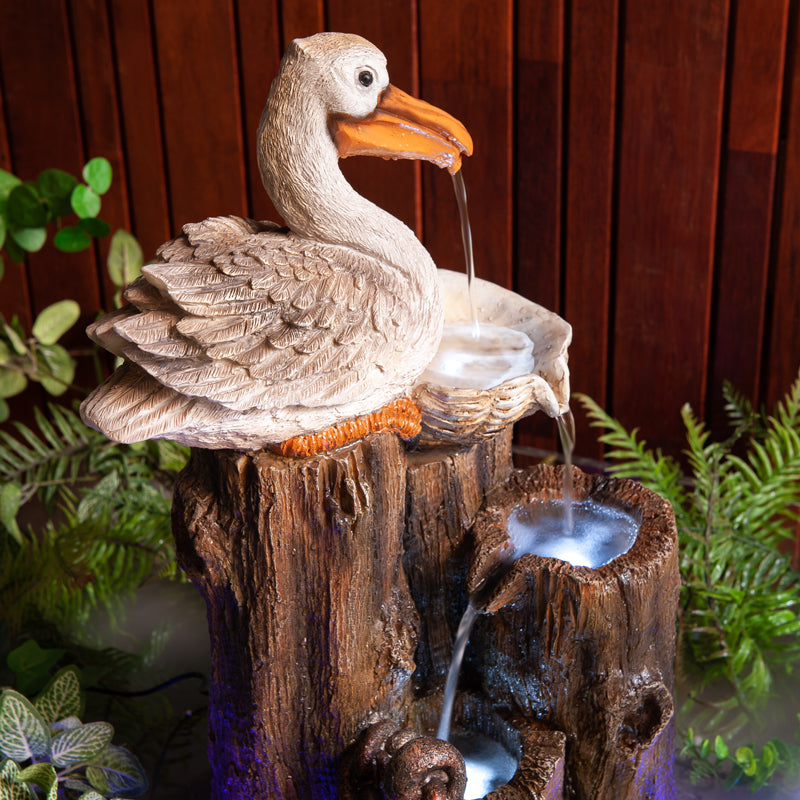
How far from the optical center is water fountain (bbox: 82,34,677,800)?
4.66 feet

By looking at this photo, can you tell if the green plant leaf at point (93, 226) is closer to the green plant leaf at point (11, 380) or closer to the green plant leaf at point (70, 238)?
the green plant leaf at point (70, 238)

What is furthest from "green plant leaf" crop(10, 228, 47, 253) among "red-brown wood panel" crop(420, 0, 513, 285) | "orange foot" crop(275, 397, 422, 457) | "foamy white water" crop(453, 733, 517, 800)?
"foamy white water" crop(453, 733, 517, 800)

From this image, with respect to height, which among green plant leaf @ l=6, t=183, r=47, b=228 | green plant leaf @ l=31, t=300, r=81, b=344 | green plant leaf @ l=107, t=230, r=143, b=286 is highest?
green plant leaf @ l=6, t=183, r=47, b=228

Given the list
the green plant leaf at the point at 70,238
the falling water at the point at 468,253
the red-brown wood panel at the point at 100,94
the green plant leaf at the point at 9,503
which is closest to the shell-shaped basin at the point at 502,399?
the falling water at the point at 468,253

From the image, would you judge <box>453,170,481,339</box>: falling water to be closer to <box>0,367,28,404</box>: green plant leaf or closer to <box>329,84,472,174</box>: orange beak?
<box>329,84,472,174</box>: orange beak

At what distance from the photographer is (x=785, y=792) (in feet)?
6.41

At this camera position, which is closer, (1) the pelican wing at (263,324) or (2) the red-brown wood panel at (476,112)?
(1) the pelican wing at (263,324)

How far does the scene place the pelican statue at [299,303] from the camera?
1399 millimetres

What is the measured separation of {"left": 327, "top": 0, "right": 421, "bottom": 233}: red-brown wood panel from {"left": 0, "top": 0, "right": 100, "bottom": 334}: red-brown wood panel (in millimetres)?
874

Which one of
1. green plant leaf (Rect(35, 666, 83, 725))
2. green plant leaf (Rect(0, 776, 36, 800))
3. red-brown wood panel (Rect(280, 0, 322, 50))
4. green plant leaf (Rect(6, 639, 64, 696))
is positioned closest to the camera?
green plant leaf (Rect(0, 776, 36, 800))

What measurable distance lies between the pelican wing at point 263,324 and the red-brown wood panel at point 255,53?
1.43m

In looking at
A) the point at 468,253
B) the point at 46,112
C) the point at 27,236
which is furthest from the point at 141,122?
the point at 468,253

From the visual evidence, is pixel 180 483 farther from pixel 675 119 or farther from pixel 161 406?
pixel 675 119

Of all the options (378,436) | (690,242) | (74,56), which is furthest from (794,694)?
(74,56)
